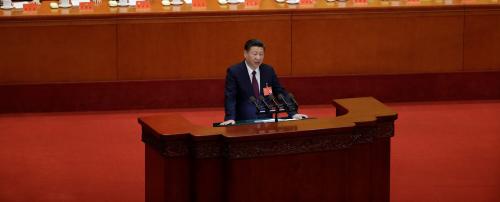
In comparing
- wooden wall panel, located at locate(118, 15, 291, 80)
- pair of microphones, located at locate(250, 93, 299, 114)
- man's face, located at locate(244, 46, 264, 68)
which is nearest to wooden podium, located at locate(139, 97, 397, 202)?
pair of microphones, located at locate(250, 93, 299, 114)

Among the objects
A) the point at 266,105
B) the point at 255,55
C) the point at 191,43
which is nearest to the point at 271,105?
the point at 266,105

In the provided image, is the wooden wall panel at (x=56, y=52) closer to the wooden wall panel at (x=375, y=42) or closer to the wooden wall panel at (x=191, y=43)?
the wooden wall panel at (x=191, y=43)

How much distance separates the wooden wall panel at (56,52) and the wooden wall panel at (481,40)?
3398 mm

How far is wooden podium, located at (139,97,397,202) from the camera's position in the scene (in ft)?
17.1

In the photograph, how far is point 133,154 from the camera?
7621mm

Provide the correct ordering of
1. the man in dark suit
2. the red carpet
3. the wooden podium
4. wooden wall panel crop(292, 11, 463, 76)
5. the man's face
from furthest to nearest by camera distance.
A: 1. wooden wall panel crop(292, 11, 463, 76)
2. the red carpet
3. the man in dark suit
4. the man's face
5. the wooden podium

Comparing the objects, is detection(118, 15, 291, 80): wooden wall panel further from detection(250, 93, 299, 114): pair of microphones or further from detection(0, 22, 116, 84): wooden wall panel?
detection(250, 93, 299, 114): pair of microphones

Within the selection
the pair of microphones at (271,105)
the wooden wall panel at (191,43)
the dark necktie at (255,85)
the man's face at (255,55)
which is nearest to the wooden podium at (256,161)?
the pair of microphones at (271,105)

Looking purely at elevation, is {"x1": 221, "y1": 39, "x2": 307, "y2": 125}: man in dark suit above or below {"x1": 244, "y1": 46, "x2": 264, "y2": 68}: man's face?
below

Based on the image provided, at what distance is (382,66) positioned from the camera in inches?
378

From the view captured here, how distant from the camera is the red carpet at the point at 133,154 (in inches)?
261

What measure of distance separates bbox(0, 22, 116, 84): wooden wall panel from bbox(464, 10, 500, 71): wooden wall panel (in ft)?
11.1

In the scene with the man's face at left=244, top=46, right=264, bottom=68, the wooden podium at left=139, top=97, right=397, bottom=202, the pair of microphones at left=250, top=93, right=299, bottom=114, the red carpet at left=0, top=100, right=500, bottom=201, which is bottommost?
the red carpet at left=0, top=100, right=500, bottom=201

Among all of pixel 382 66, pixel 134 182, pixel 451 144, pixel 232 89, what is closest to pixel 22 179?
pixel 134 182
